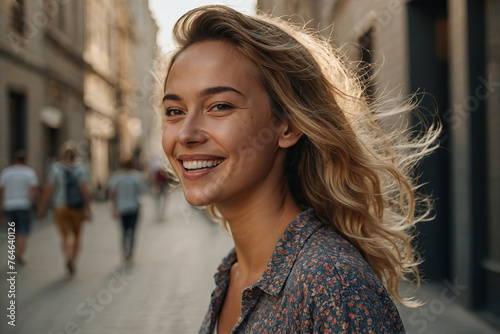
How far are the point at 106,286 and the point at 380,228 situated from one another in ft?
20.7

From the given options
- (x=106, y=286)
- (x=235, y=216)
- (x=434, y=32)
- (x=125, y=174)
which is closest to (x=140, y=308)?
(x=106, y=286)

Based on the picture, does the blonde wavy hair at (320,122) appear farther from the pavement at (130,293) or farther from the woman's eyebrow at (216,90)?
the pavement at (130,293)

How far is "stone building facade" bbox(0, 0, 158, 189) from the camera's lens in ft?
51.1

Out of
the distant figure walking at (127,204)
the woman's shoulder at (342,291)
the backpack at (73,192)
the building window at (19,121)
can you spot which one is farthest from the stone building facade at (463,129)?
the building window at (19,121)

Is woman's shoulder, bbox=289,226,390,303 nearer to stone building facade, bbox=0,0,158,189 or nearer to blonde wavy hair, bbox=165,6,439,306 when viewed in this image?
blonde wavy hair, bbox=165,6,439,306

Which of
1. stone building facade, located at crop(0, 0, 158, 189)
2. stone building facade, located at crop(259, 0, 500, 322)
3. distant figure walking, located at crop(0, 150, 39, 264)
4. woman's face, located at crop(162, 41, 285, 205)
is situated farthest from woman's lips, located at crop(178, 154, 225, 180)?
distant figure walking, located at crop(0, 150, 39, 264)

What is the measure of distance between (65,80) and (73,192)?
1463 centimetres

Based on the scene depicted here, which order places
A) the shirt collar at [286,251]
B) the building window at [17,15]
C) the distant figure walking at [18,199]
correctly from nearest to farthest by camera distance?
the shirt collar at [286,251] → the distant figure walking at [18,199] → the building window at [17,15]

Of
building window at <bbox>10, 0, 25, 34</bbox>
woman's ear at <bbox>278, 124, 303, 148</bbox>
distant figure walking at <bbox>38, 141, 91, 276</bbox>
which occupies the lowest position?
distant figure walking at <bbox>38, 141, 91, 276</bbox>

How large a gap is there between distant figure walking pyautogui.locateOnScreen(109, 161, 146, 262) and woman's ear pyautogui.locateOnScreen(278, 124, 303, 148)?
7785 mm

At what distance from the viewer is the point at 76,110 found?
23781 mm

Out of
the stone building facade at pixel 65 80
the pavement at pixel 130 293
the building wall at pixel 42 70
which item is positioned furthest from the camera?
the stone building facade at pixel 65 80

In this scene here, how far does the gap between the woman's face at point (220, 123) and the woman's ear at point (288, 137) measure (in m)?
0.03

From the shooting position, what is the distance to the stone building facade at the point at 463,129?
A: 5.24 m
